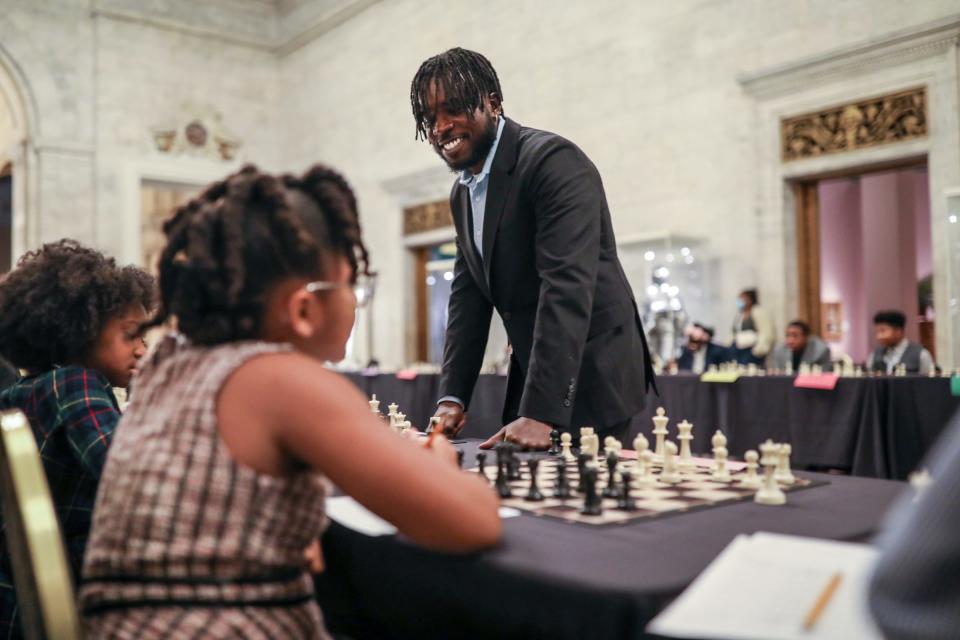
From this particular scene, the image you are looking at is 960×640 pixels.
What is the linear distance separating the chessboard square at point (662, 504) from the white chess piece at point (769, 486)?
13 cm

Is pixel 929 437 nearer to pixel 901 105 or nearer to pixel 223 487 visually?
pixel 901 105

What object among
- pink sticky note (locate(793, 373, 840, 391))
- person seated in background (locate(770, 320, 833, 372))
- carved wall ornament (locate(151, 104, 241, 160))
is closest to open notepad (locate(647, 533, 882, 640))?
pink sticky note (locate(793, 373, 840, 391))

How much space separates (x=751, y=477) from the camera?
5.12ft

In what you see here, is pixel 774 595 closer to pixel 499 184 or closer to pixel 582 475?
pixel 582 475

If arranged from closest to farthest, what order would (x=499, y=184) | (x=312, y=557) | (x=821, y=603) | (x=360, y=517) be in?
1. (x=821, y=603)
2. (x=312, y=557)
3. (x=360, y=517)
4. (x=499, y=184)

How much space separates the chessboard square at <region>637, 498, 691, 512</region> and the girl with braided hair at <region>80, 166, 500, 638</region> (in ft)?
1.09

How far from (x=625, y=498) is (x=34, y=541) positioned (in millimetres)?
820

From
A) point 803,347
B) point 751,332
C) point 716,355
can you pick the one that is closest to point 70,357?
point 803,347

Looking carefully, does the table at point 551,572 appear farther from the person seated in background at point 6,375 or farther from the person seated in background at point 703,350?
the person seated in background at point 703,350

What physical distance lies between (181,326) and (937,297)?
26.7 ft

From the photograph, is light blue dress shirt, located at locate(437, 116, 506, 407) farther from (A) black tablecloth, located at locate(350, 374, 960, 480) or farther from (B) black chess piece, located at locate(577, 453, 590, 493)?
(A) black tablecloth, located at locate(350, 374, 960, 480)

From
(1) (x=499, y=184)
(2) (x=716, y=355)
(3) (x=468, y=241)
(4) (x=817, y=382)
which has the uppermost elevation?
(1) (x=499, y=184)

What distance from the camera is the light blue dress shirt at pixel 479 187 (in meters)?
2.27

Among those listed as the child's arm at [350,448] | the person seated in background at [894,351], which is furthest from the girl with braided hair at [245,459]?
the person seated in background at [894,351]
